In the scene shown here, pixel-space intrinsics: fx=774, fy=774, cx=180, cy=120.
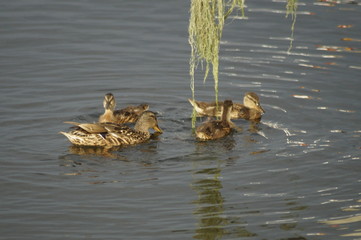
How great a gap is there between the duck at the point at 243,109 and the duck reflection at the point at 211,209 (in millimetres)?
2662

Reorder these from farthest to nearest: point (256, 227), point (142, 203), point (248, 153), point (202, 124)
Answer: point (202, 124)
point (248, 153)
point (142, 203)
point (256, 227)

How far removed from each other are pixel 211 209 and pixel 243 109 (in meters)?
4.27

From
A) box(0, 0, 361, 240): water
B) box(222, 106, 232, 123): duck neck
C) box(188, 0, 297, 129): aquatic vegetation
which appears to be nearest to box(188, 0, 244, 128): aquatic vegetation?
box(188, 0, 297, 129): aquatic vegetation

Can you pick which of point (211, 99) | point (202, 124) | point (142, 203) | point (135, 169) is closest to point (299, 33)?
point (211, 99)

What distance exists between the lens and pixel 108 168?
10.5 m

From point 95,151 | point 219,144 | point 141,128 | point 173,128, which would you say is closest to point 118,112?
point 141,128

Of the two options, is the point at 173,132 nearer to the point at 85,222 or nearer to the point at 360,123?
the point at 360,123

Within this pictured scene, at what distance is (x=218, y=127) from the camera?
39.7ft

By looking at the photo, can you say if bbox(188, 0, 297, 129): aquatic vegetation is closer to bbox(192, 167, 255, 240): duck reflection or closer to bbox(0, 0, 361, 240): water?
bbox(192, 167, 255, 240): duck reflection

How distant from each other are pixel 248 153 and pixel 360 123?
2313mm

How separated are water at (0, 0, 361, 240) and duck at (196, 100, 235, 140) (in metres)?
0.21

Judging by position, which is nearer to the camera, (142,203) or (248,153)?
(142,203)

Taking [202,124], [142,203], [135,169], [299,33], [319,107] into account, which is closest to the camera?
[142,203]

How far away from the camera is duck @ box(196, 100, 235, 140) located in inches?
467
